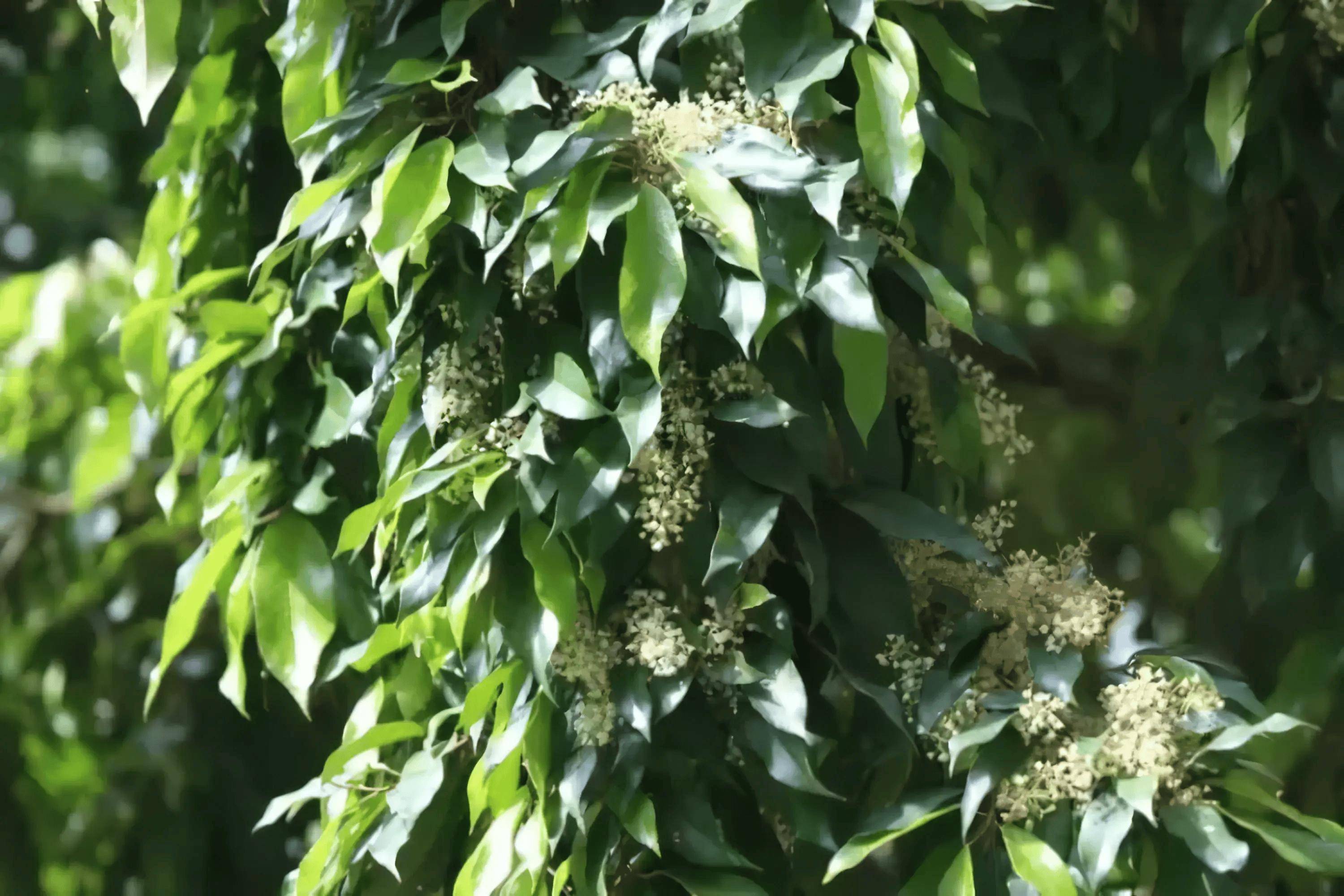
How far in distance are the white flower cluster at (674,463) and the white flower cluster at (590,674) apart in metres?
0.07

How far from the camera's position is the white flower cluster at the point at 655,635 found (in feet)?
2.37

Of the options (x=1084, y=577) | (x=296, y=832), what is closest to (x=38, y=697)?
(x=296, y=832)

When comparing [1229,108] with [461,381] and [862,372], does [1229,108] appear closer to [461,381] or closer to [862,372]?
[862,372]

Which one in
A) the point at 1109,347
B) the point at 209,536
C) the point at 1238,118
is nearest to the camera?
the point at 1238,118

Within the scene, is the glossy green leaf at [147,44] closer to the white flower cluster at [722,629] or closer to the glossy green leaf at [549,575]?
the glossy green leaf at [549,575]

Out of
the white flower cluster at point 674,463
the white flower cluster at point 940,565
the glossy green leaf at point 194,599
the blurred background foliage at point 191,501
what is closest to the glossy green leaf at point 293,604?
the glossy green leaf at point 194,599

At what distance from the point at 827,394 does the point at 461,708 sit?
307 millimetres

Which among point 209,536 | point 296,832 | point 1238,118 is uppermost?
point 1238,118

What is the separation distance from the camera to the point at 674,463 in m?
0.74

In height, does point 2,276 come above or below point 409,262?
below

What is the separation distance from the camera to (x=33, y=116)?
141 centimetres

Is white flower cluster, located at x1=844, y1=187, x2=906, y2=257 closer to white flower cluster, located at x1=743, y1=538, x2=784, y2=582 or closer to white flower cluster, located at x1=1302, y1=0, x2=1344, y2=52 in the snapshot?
white flower cluster, located at x1=743, y1=538, x2=784, y2=582

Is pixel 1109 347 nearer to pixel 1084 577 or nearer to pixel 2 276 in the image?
pixel 1084 577

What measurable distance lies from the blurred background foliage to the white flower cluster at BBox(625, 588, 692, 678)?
0.43 m
